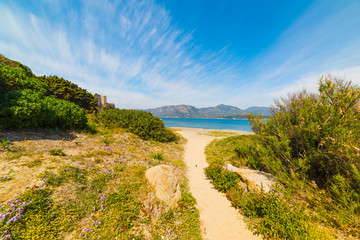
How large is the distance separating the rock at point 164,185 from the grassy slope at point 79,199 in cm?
29

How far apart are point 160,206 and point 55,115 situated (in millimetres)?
9749

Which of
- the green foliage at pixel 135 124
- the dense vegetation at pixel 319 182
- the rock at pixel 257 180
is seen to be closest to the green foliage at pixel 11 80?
the green foliage at pixel 135 124

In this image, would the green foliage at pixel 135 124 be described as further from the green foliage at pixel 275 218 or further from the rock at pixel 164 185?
the green foliage at pixel 275 218

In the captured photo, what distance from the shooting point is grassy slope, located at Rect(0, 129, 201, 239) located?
3219 millimetres


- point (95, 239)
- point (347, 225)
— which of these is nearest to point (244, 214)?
point (347, 225)

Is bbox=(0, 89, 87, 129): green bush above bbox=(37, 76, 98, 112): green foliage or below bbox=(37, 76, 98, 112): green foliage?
below

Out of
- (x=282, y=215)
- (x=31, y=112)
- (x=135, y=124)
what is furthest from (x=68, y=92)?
(x=282, y=215)

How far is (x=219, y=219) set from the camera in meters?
4.66

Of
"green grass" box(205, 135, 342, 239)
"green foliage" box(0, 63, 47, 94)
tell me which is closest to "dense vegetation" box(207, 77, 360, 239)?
"green grass" box(205, 135, 342, 239)

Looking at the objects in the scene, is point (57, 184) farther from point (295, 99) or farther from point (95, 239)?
point (295, 99)

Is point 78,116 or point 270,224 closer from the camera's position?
point 270,224

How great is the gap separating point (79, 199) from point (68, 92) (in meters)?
20.1

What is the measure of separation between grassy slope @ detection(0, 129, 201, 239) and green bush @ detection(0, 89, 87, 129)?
33.3 inches

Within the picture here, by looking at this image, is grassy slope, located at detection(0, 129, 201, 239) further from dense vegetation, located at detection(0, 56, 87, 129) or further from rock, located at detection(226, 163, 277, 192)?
rock, located at detection(226, 163, 277, 192)
